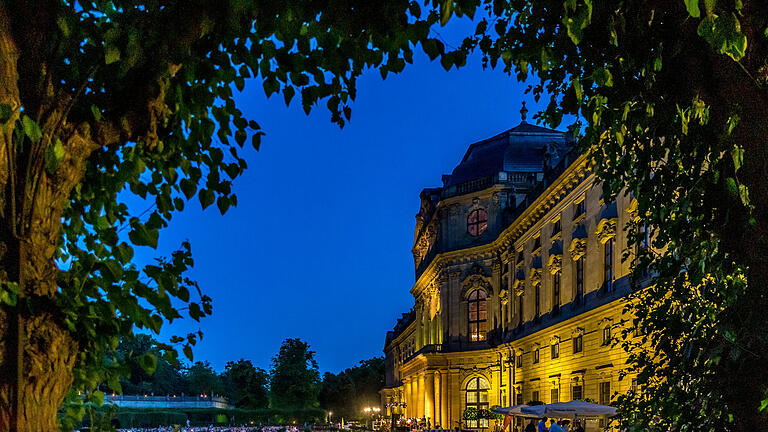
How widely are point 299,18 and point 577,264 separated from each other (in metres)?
30.2

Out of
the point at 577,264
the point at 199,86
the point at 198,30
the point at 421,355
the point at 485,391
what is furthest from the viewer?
the point at 421,355

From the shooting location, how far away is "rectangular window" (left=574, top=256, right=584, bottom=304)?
103 ft

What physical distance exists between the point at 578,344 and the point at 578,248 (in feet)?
13.5

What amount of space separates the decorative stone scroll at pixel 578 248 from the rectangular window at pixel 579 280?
0.24 m

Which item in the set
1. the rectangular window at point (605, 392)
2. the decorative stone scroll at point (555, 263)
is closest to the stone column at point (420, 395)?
the decorative stone scroll at point (555, 263)

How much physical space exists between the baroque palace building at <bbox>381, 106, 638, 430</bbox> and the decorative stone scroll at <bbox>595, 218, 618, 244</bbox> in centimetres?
4

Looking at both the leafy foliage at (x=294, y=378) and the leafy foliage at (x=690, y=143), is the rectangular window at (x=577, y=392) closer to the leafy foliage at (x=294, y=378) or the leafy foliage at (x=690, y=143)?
the leafy foliage at (x=690, y=143)

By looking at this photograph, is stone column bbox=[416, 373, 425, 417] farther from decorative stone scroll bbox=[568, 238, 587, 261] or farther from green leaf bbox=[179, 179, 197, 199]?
green leaf bbox=[179, 179, 197, 199]

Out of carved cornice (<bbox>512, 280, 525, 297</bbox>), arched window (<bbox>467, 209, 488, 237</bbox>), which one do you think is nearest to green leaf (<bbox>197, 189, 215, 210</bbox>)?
carved cornice (<bbox>512, 280, 525, 297</bbox>)

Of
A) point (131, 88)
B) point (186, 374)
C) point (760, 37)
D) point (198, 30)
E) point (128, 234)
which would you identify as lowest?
point (186, 374)

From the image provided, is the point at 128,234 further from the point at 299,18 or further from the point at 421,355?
the point at 421,355

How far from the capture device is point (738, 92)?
5152mm

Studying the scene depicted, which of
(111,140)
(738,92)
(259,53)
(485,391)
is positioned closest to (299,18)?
(259,53)

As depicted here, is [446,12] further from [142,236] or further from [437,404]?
[437,404]
